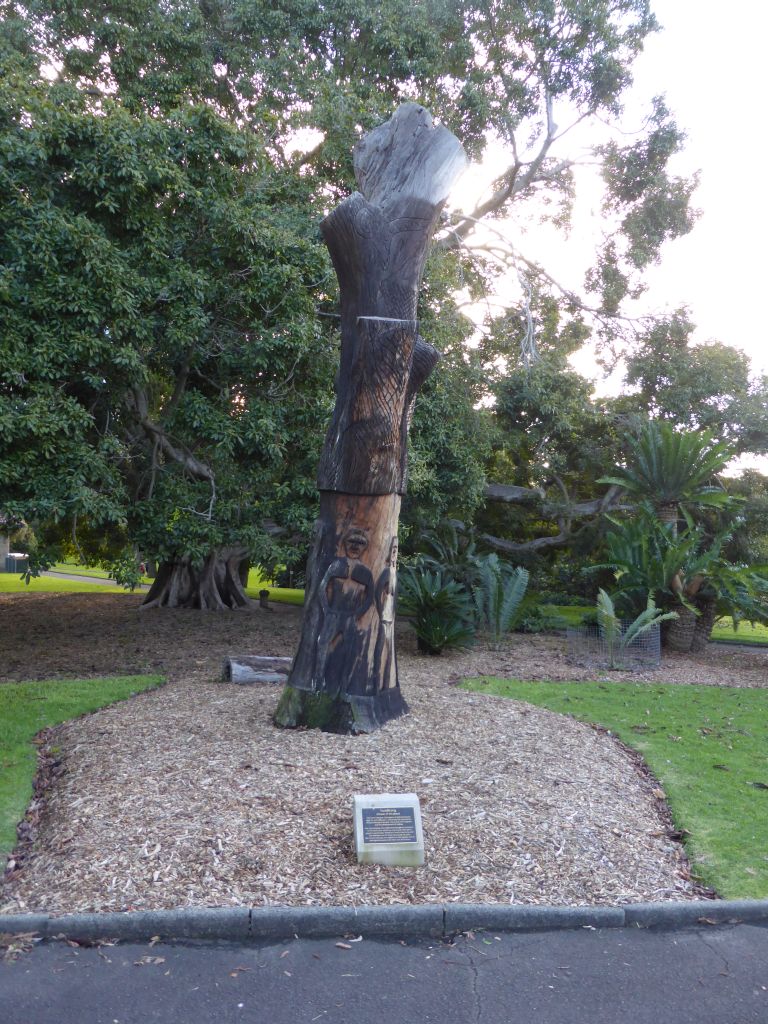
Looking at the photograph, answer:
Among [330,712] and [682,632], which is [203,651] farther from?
[682,632]

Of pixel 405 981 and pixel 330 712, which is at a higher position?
pixel 330 712

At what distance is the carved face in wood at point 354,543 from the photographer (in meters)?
7.69

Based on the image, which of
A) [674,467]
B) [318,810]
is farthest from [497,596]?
[318,810]

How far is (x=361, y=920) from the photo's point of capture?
4.59 m

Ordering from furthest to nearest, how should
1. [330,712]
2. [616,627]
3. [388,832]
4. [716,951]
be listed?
[616,627] → [330,712] → [388,832] → [716,951]

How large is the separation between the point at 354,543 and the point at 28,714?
4.05 m

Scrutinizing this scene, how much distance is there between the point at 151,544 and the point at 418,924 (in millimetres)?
8140

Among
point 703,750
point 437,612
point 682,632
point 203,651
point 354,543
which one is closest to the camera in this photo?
point 354,543

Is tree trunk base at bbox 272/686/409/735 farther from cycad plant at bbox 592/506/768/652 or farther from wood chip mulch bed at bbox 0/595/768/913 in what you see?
cycad plant at bbox 592/506/768/652

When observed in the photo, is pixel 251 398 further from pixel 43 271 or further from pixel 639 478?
pixel 639 478

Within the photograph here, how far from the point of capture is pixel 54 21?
51.3ft

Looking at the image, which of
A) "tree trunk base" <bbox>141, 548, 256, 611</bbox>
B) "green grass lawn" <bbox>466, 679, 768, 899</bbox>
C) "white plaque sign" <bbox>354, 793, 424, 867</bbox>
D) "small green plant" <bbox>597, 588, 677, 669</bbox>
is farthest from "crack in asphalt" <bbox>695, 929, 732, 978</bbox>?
"tree trunk base" <bbox>141, 548, 256, 611</bbox>

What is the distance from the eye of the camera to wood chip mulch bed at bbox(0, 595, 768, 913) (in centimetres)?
489

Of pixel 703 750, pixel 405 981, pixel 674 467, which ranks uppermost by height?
pixel 674 467
